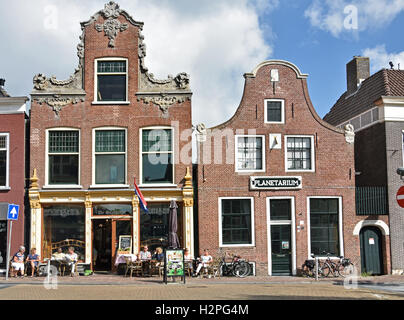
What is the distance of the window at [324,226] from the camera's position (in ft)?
82.8

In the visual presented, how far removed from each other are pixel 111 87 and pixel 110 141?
238 cm

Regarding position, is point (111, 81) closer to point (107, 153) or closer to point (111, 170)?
point (107, 153)

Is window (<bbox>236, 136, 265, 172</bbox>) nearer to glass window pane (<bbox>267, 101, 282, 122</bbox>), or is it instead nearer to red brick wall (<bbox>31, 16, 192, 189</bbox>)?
glass window pane (<bbox>267, 101, 282, 122</bbox>)

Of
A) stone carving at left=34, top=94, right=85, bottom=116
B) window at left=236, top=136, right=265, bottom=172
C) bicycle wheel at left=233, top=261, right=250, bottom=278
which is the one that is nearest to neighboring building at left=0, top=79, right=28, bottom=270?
stone carving at left=34, top=94, right=85, bottom=116

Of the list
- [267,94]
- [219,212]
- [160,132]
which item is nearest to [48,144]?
[160,132]

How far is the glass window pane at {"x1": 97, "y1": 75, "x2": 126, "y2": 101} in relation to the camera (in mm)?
25703

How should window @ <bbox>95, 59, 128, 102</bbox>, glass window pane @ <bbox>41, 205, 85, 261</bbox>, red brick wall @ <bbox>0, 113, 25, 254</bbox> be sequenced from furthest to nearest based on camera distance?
window @ <bbox>95, 59, 128, 102</bbox>, glass window pane @ <bbox>41, 205, 85, 261</bbox>, red brick wall @ <bbox>0, 113, 25, 254</bbox>

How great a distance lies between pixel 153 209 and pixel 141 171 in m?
1.68

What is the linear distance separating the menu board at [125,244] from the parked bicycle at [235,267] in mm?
3814

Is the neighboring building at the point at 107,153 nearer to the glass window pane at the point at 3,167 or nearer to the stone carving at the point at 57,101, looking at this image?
the stone carving at the point at 57,101

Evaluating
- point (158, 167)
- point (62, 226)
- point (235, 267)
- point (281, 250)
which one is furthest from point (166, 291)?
point (62, 226)

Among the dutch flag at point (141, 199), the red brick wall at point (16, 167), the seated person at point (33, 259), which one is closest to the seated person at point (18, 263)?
the seated person at point (33, 259)

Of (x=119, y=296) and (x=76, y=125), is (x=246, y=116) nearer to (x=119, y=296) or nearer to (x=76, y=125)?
Answer: (x=76, y=125)

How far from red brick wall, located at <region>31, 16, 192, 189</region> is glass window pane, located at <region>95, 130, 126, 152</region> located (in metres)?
0.30
